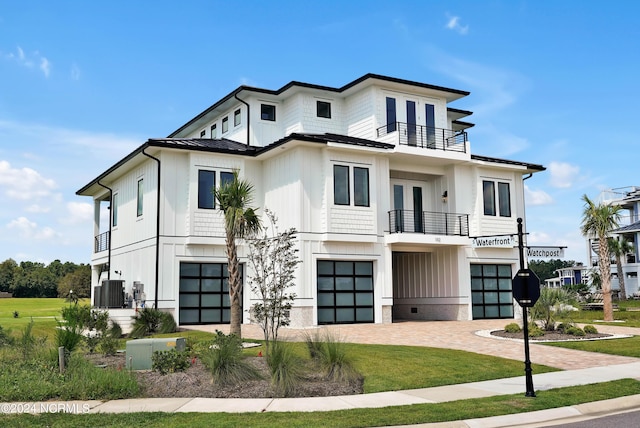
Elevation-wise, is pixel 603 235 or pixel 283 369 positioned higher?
pixel 603 235

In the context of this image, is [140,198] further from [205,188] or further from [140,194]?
[205,188]

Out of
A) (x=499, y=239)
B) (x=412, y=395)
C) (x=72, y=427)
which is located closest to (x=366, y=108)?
(x=499, y=239)

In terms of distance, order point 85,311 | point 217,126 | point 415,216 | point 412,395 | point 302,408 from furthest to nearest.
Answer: point 217,126 → point 415,216 → point 85,311 → point 412,395 → point 302,408

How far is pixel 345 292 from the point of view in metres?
25.7

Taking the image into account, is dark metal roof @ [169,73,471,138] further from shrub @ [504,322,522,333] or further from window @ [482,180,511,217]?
shrub @ [504,322,522,333]

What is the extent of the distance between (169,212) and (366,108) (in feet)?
33.3

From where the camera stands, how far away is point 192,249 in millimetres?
25375

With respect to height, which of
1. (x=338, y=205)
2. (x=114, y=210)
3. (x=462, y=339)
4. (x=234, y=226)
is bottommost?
(x=462, y=339)

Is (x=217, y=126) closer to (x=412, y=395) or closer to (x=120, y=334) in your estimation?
(x=120, y=334)

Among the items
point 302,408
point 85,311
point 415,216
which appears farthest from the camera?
point 415,216

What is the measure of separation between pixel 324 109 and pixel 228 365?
19.6 meters

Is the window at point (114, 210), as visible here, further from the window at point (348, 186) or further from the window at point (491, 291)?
the window at point (491, 291)

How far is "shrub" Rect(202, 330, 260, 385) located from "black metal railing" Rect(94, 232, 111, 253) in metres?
21.8

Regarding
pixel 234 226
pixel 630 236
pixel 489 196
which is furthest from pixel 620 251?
pixel 234 226
